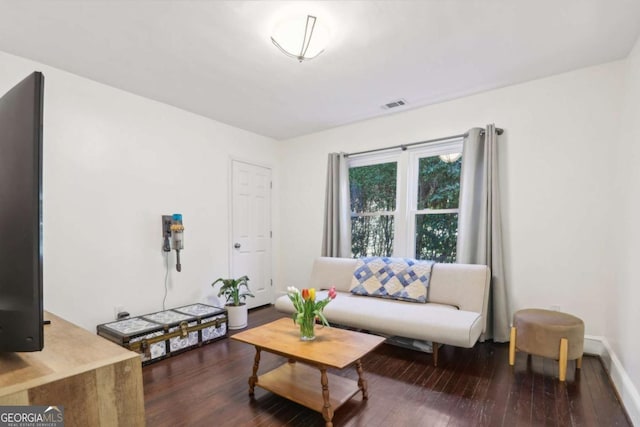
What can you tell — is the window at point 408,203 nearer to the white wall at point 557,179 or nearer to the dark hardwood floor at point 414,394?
the white wall at point 557,179

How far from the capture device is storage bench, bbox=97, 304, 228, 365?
2562 millimetres

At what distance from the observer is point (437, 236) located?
138 inches

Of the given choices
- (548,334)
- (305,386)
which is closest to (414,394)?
(305,386)

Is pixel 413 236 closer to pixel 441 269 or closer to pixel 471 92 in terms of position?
pixel 441 269

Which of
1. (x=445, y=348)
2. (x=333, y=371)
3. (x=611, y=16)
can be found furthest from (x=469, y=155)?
(x=333, y=371)

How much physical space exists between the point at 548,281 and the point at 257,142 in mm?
3827

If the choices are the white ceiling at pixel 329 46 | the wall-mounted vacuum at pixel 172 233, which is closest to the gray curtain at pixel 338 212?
the white ceiling at pixel 329 46

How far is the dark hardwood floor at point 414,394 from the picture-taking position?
6.10 feet

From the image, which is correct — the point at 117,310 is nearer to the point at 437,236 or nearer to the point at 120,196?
the point at 120,196

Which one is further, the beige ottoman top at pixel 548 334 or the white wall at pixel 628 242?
the beige ottoman top at pixel 548 334

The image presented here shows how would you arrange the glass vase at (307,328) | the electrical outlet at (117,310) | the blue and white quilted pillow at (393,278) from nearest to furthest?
1. the glass vase at (307,328)
2. the electrical outlet at (117,310)
3. the blue and white quilted pillow at (393,278)

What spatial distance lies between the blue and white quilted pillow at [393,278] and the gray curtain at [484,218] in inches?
18.6

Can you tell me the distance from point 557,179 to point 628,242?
821 mm

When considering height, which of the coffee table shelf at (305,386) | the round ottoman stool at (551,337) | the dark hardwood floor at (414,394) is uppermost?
the round ottoman stool at (551,337)
